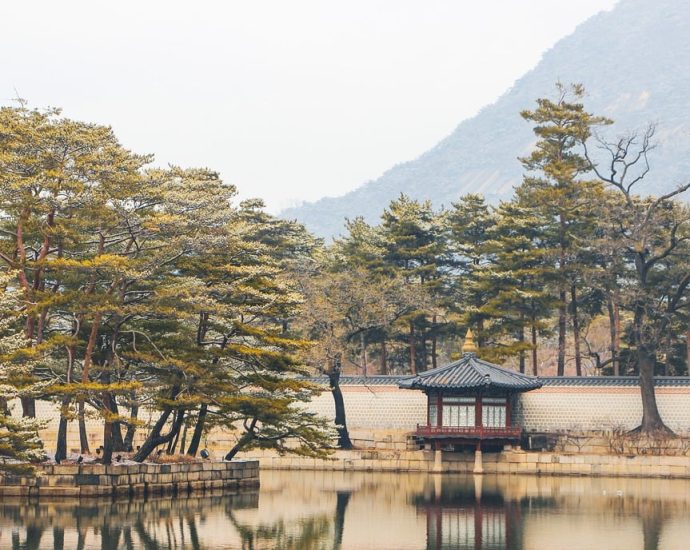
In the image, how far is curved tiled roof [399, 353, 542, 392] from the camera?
47750 millimetres

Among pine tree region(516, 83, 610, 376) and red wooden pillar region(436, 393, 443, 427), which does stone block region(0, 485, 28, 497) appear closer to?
red wooden pillar region(436, 393, 443, 427)

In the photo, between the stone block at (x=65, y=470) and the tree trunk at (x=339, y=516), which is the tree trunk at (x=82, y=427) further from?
the tree trunk at (x=339, y=516)

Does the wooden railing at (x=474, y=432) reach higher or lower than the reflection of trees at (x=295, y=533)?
higher

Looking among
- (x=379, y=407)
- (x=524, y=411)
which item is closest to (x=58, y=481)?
(x=379, y=407)

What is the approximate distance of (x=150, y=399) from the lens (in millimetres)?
35469

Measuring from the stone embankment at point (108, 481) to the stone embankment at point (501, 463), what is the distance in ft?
34.8

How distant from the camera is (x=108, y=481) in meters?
33.5

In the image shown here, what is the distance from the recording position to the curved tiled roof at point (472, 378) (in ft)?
157

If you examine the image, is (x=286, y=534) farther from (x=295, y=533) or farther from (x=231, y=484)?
(x=231, y=484)

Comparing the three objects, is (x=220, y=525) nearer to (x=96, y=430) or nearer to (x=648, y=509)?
(x=648, y=509)

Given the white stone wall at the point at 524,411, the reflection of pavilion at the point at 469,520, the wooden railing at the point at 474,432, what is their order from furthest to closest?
the white stone wall at the point at 524,411
the wooden railing at the point at 474,432
the reflection of pavilion at the point at 469,520

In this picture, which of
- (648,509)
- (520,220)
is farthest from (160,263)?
(520,220)

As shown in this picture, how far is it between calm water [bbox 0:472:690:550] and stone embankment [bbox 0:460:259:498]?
0.72 metres

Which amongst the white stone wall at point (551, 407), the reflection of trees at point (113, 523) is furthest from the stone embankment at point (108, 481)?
the white stone wall at point (551, 407)
